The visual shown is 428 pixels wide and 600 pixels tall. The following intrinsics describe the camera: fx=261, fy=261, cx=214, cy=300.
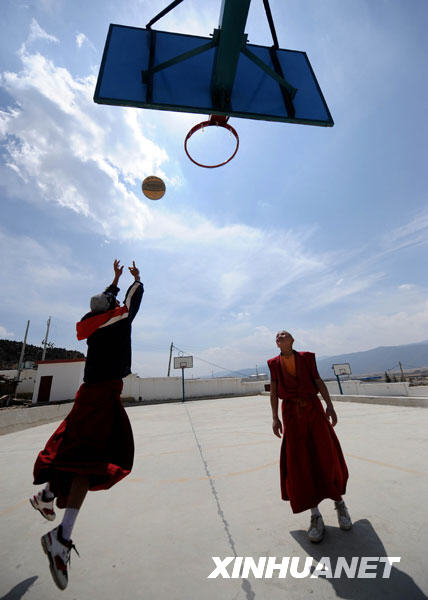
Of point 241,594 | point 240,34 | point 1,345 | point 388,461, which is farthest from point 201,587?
point 1,345

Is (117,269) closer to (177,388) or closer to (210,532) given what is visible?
(210,532)

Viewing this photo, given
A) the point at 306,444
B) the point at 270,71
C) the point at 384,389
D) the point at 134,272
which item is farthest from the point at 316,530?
the point at 384,389

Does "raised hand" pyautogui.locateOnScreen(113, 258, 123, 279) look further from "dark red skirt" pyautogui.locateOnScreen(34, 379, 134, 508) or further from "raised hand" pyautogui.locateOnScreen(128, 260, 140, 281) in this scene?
"dark red skirt" pyautogui.locateOnScreen(34, 379, 134, 508)

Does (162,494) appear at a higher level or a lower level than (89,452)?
lower

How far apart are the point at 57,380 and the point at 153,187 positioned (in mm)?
22740

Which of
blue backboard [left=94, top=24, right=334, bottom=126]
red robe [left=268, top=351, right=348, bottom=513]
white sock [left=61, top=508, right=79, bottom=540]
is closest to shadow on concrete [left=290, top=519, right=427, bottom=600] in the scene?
red robe [left=268, top=351, right=348, bottom=513]

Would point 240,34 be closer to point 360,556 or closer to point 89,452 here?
point 89,452

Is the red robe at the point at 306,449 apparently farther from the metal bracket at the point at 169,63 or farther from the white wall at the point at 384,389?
the white wall at the point at 384,389

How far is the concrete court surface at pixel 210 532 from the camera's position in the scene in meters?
1.69

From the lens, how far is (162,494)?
3203 millimetres

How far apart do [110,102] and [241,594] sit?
216 inches

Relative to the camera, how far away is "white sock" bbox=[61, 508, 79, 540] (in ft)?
5.61

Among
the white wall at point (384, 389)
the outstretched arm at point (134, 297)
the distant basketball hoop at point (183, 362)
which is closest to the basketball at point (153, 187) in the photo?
the outstretched arm at point (134, 297)

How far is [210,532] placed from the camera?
2.29m
